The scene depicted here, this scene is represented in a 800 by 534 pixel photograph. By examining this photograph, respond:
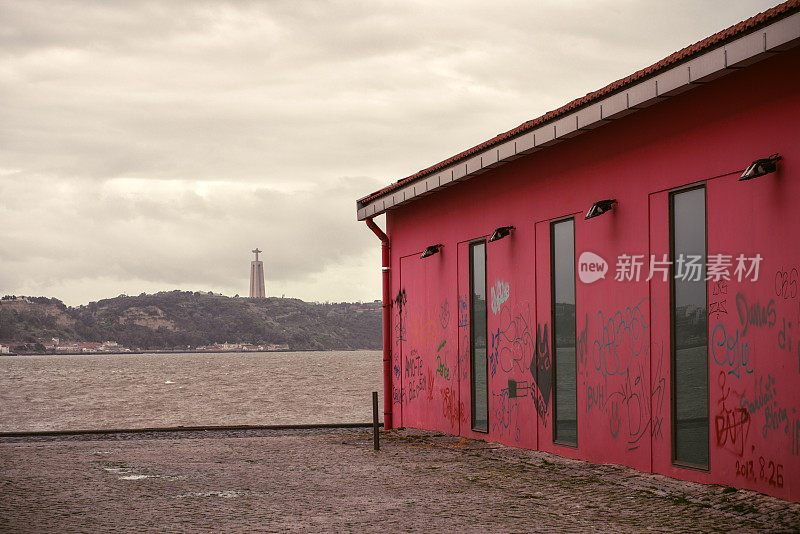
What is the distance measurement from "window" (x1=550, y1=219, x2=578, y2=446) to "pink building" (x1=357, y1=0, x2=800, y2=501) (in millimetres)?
28

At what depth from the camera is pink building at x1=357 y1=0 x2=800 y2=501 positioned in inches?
340

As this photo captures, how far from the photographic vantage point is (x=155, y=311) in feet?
577

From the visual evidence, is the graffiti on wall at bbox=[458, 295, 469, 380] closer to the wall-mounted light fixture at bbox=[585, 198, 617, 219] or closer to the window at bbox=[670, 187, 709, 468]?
the wall-mounted light fixture at bbox=[585, 198, 617, 219]

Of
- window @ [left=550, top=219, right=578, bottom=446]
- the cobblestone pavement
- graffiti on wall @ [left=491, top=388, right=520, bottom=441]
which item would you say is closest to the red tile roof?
window @ [left=550, top=219, right=578, bottom=446]

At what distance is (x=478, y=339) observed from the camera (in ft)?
52.2

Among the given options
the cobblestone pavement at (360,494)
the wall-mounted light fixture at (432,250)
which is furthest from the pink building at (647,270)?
the cobblestone pavement at (360,494)

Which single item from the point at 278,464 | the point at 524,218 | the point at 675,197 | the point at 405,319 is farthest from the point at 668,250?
the point at 405,319

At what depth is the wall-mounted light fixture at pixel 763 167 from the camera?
861 cm

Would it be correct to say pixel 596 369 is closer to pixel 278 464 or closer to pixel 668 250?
pixel 668 250

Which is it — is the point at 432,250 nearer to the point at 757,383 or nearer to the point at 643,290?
the point at 643,290

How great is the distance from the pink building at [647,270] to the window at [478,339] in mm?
39

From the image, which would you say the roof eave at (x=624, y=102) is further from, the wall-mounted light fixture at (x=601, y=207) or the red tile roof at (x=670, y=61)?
the wall-mounted light fixture at (x=601, y=207)

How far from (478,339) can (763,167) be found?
7779 millimetres

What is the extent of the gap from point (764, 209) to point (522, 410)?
237 inches
